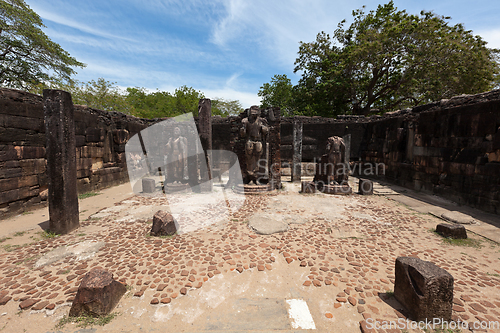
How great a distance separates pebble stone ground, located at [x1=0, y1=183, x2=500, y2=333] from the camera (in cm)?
270

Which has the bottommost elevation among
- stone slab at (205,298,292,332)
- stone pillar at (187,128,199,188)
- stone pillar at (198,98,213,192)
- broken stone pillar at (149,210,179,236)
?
stone slab at (205,298,292,332)

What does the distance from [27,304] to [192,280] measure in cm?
201

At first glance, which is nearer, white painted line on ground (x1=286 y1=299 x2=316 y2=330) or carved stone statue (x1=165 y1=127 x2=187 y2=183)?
white painted line on ground (x1=286 y1=299 x2=316 y2=330)

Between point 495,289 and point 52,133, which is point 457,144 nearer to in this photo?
point 495,289

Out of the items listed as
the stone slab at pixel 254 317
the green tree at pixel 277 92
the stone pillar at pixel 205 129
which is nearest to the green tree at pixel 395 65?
Answer: the green tree at pixel 277 92

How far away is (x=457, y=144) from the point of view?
23.1 ft

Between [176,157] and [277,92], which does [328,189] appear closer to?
[176,157]

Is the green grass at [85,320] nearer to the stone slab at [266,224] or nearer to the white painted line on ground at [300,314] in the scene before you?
the white painted line on ground at [300,314]

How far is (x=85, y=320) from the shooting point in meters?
2.38

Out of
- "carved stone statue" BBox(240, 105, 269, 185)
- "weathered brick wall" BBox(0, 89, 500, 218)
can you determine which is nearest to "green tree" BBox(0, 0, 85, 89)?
"weathered brick wall" BBox(0, 89, 500, 218)

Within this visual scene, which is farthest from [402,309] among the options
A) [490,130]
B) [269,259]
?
[490,130]

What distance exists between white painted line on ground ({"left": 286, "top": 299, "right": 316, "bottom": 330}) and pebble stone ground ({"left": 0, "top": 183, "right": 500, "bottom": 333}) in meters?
0.23

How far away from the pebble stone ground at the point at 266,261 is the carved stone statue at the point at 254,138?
137 inches

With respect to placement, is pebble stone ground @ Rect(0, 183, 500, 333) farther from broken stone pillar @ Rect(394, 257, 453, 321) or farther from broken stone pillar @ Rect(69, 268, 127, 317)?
broken stone pillar @ Rect(69, 268, 127, 317)
